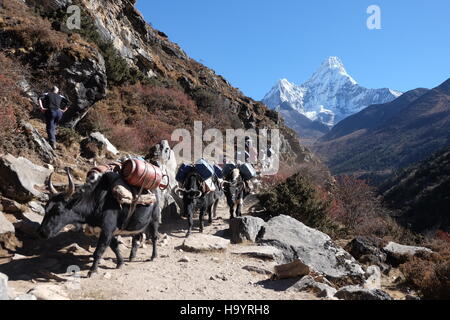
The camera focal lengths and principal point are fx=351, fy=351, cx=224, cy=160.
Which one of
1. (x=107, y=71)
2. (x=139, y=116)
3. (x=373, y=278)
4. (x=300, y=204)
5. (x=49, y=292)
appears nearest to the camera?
(x=49, y=292)

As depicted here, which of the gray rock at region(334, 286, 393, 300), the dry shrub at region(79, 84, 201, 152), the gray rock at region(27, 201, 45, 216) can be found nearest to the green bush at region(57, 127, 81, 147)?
the dry shrub at region(79, 84, 201, 152)

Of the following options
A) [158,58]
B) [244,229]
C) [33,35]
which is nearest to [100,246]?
[244,229]

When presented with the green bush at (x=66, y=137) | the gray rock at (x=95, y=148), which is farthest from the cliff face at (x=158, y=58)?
the green bush at (x=66, y=137)

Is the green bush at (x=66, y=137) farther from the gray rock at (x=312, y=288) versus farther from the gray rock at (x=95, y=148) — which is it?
the gray rock at (x=312, y=288)

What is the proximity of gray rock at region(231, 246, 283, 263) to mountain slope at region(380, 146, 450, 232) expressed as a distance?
71.4 feet

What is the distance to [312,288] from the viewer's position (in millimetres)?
5379

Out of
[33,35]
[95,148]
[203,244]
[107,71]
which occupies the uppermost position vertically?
[107,71]

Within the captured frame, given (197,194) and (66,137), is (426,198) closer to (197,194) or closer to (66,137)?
(197,194)

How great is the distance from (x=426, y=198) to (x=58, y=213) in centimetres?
3577

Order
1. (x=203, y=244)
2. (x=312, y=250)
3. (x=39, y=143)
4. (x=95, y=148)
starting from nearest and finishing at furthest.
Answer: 1. (x=203, y=244)
2. (x=312, y=250)
3. (x=39, y=143)
4. (x=95, y=148)

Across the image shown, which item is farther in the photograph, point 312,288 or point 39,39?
point 39,39

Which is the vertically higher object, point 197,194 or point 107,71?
point 107,71

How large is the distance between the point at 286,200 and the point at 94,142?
6.53 metres
